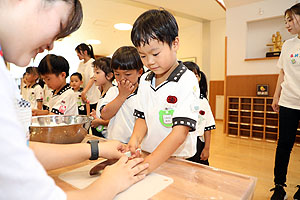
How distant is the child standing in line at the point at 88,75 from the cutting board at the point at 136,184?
2166 millimetres

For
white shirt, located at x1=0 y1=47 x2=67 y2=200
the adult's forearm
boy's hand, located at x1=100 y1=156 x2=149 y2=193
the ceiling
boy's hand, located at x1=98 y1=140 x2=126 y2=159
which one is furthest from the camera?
the ceiling

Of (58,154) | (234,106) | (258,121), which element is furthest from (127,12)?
(58,154)

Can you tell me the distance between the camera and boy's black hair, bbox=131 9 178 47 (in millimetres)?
850

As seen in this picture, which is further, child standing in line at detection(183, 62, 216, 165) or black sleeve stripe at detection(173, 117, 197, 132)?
child standing in line at detection(183, 62, 216, 165)

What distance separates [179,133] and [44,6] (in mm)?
601

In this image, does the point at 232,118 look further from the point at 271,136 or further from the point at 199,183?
the point at 199,183

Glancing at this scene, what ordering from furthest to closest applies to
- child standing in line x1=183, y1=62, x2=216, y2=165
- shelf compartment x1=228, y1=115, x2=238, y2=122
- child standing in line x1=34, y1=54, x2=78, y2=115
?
1. shelf compartment x1=228, y1=115, x2=238, y2=122
2. child standing in line x1=34, y1=54, x2=78, y2=115
3. child standing in line x1=183, y1=62, x2=216, y2=165

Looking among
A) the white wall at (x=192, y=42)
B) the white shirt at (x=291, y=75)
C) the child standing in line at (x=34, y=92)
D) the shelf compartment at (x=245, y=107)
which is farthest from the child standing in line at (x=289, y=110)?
the white wall at (x=192, y=42)

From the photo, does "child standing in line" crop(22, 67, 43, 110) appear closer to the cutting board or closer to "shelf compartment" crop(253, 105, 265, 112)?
the cutting board

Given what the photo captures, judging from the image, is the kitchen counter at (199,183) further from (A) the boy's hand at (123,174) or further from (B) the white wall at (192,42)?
(B) the white wall at (192,42)

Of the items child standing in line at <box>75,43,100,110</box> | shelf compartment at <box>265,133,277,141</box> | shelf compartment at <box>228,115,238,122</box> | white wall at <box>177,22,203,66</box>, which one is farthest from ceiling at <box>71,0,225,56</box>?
shelf compartment at <box>265,133,277,141</box>

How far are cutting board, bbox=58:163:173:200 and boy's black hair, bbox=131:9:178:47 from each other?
0.54 meters

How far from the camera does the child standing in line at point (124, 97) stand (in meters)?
1.30

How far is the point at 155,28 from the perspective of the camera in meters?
0.85
